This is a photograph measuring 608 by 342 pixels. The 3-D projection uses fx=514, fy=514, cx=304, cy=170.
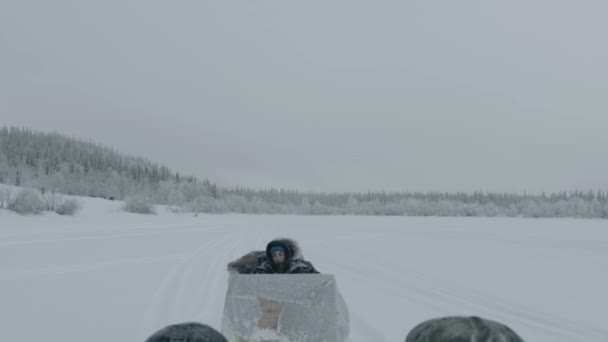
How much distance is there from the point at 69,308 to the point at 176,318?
2.20 m

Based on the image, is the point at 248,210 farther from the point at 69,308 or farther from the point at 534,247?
the point at 69,308

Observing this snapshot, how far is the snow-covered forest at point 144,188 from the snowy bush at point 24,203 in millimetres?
49783

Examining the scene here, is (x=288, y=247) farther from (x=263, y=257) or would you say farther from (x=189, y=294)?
(x=189, y=294)

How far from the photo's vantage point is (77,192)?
10400cm

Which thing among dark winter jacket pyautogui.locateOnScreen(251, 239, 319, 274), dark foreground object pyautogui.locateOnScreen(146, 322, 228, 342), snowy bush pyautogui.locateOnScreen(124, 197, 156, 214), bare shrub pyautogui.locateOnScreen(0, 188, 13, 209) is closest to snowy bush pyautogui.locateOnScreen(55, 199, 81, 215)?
bare shrub pyautogui.locateOnScreen(0, 188, 13, 209)

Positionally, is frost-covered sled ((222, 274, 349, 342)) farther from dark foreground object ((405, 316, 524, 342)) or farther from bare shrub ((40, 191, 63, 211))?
bare shrub ((40, 191, 63, 211))

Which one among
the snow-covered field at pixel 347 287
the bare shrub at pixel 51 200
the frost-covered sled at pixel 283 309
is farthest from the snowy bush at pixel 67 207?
the frost-covered sled at pixel 283 309

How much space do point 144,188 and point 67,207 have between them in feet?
283

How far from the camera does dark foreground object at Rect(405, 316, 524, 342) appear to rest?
185 centimetres

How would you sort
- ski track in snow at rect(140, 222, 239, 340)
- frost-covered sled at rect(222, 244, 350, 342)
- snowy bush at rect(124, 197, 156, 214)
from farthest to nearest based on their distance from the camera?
snowy bush at rect(124, 197, 156, 214)
ski track in snow at rect(140, 222, 239, 340)
frost-covered sled at rect(222, 244, 350, 342)

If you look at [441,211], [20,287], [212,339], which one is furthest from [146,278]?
[441,211]

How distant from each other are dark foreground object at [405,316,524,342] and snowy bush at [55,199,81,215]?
40.6 metres

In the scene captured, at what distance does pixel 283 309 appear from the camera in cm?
441

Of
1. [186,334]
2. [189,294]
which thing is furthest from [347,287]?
[186,334]
